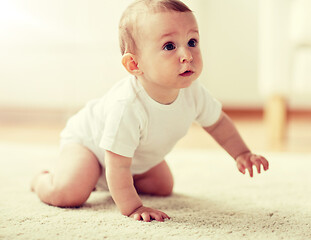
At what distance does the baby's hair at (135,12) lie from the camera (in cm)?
64

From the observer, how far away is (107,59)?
1.92m

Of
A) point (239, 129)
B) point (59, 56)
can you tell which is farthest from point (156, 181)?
point (59, 56)

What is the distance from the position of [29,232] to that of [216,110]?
1.26ft

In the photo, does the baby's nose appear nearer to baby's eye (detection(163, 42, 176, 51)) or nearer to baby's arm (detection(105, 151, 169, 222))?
baby's eye (detection(163, 42, 176, 51))

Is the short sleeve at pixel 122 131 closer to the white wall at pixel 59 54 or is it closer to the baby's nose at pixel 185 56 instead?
the baby's nose at pixel 185 56

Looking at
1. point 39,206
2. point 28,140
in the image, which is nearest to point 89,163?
point 39,206

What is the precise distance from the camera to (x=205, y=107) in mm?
774

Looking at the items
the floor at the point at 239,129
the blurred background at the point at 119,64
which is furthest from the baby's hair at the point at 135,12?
the floor at the point at 239,129

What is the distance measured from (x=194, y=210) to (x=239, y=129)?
4.18ft

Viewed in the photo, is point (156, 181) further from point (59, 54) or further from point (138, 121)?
point (59, 54)

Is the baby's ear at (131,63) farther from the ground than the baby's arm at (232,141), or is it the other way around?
Answer: the baby's ear at (131,63)

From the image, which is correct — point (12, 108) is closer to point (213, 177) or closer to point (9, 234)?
point (213, 177)

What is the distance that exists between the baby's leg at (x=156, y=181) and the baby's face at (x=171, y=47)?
9.8 inches

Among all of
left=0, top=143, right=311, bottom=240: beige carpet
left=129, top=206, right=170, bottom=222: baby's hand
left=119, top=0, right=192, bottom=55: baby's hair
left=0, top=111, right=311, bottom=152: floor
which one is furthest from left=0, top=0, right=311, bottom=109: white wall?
left=129, top=206, right=170, bottom=222: baby's hand
